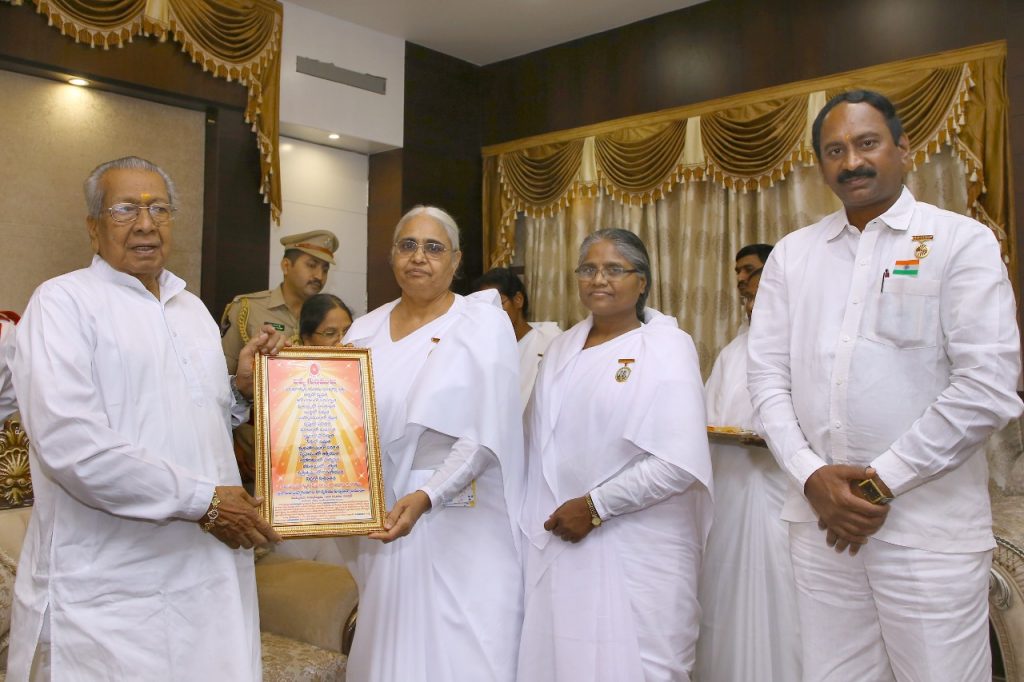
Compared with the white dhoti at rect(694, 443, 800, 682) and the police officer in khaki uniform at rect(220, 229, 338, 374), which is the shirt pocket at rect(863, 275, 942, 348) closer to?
the white dhoti at rect(694, 443, 800, 682)

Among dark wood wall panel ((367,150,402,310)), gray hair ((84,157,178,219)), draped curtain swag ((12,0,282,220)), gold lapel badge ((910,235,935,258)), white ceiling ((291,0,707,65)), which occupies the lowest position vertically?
gold lapel badge ((910,235,935,258))

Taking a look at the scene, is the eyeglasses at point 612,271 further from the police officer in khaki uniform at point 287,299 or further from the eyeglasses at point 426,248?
the police officer in khaki uniform at point 287,299

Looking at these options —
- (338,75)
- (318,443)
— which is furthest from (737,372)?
(338,75)

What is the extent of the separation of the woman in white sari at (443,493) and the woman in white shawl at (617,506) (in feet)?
0.39

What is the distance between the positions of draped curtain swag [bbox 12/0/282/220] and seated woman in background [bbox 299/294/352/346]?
6.25ft

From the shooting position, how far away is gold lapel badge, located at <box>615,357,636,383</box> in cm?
295

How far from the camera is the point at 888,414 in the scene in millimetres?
2125

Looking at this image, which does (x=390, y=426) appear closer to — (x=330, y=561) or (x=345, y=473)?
(x=345, y=473)

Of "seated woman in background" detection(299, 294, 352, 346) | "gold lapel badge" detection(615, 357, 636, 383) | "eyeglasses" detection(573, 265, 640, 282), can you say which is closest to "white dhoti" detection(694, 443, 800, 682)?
"gold lapel badge" detection(615, 357, 636, 383)

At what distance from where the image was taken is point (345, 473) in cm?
250

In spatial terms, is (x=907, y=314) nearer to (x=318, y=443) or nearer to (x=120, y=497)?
(x=318, y=443)

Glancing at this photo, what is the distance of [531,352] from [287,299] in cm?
139

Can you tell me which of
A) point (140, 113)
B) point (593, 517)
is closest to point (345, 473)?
point (593, 517)

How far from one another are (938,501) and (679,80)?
451 cm
